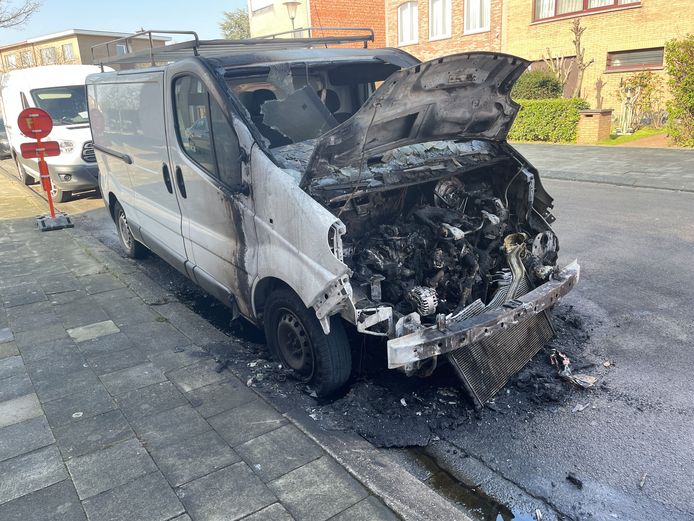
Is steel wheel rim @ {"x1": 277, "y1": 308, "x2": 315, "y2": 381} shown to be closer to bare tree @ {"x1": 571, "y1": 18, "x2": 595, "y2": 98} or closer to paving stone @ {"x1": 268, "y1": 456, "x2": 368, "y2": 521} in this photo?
paving stone @ {"x1": 268, "y1": 456, "x2": 368, "y2": 521}

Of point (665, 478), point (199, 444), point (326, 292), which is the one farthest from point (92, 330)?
point (665, 478)

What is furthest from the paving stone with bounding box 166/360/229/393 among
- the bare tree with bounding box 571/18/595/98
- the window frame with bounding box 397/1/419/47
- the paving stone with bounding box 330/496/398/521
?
the window frame with bounding box 397/1/419/47

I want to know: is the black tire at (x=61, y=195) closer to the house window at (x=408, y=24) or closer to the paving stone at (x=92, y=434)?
the paving stone at (x=92, y=434)

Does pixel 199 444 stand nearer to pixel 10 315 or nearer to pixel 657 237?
pixel 10 315

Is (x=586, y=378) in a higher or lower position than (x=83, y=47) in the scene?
lower

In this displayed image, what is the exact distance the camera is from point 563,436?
347cm

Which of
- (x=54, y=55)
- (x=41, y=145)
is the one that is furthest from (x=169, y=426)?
(x=54, y=55)

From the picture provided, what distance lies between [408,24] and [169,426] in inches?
1040

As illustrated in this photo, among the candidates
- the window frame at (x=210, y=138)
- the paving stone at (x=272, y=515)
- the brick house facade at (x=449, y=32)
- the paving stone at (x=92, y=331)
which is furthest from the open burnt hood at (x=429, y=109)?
the brick house facade at (x=449, y=32)

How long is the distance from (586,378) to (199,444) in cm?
286

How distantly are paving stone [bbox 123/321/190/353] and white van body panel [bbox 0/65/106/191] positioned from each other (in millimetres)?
7359

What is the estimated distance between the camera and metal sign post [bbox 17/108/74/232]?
8672 millimetres

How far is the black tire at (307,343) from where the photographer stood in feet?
12.4

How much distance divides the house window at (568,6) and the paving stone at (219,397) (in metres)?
19.3
